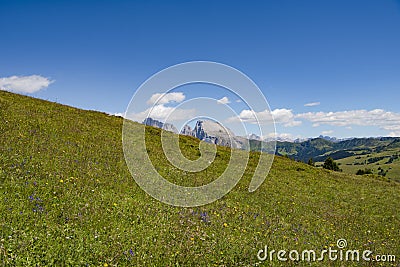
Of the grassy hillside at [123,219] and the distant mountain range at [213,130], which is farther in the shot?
the distant mountain range at [213,130]

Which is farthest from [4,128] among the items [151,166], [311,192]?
[311,192]

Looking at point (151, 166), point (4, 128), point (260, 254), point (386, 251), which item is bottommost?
point (386, 251)

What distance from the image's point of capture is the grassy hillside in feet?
25.0

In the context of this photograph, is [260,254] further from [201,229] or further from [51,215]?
[51,215]

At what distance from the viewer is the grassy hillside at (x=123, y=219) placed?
7.62m

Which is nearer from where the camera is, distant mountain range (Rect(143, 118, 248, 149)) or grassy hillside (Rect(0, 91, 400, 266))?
grassy hillside (Rect(0, 91, 400, 266))

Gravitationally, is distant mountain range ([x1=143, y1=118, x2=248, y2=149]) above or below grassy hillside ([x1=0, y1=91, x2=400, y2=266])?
above

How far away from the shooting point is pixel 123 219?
1001 centimetres

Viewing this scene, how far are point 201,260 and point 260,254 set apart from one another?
2.16m

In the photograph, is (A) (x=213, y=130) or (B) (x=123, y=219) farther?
(A) (x=213, y=130)

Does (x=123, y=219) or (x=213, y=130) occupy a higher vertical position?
(x=213, y=130)

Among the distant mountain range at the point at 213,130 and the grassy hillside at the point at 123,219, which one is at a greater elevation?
the distant mountain range at the point at 213,130

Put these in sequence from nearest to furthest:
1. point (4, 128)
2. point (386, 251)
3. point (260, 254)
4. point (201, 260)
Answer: point (201, 260)
point (260, 254)
point (386, 251)
point (4, 128)

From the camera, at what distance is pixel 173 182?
1759 cm
